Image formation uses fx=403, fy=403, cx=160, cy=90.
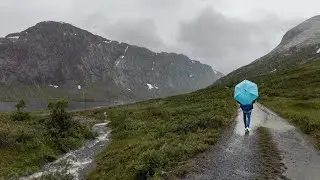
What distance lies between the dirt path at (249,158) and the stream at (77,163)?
14448 millimetres

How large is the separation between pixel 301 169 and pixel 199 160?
6113mm

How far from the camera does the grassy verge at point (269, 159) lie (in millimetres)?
21009

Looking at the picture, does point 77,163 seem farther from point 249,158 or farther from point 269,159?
point 269,159

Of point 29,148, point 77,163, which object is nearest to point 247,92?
point 77,163

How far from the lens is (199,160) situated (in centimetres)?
2516

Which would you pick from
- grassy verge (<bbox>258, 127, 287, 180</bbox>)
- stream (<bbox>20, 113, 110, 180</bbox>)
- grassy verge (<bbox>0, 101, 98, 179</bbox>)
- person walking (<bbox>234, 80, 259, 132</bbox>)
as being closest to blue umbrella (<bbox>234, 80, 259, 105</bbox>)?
person walking (<bbox>234, 80, 259, 132</bbox>)

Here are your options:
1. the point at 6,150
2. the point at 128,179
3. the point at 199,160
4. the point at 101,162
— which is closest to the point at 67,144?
the point at 6,150

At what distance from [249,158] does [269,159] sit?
1200mm

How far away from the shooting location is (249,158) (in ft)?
81.4

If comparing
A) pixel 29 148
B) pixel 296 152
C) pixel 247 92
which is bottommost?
pixel 29 148

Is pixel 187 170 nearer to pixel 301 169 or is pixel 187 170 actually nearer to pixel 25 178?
pixel 301 169

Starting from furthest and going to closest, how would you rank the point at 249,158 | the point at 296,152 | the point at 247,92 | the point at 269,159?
the point at 247,92, the point at 296,152, the point at 249,158, the point at 269,159

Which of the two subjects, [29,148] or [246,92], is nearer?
[246,92]

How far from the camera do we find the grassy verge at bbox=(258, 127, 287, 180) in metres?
21.0
